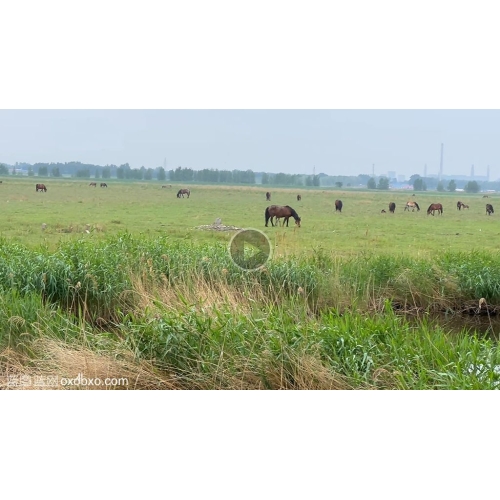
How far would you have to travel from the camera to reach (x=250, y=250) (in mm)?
10086

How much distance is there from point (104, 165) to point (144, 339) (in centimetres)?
585

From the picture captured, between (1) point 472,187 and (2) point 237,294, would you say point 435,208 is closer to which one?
(1) point 472,187

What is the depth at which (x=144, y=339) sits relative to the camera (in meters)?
6.27

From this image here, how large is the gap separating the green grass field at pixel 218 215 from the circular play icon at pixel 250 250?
255mm

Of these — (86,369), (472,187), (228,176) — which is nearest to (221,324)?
(86,369)

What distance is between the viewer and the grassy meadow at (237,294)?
5.93 m

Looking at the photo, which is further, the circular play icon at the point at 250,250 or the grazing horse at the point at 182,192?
the grazing horse at the point at 182,192

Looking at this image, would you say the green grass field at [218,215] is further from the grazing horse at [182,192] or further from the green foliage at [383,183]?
the green foliage at [383,183]

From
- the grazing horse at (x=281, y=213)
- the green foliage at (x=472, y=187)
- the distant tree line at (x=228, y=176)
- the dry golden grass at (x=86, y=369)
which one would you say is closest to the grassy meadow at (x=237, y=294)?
the dry golden grass at (x=86, y=369)

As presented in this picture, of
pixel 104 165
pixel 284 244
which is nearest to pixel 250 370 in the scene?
pixel 284 244

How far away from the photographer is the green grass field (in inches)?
461

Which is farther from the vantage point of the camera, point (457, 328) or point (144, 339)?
point (457, 328)

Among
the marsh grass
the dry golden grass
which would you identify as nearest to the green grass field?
the marsh grass

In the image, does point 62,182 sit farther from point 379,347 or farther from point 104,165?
point 379,347
